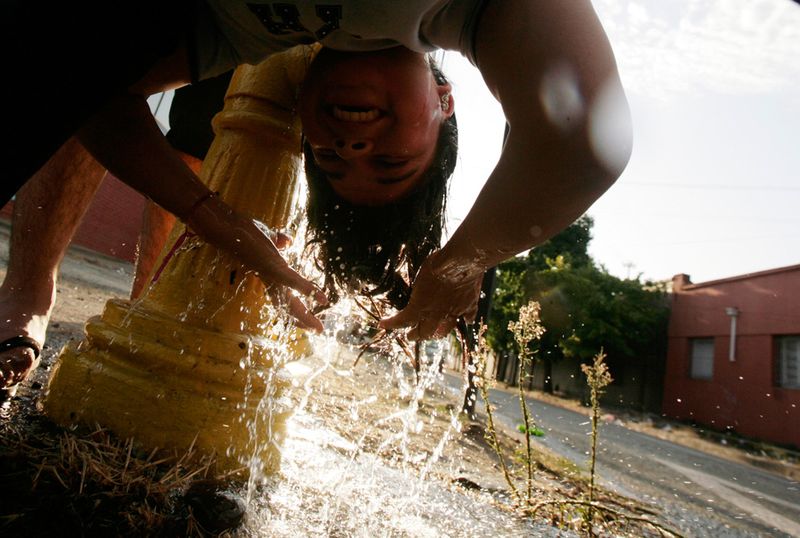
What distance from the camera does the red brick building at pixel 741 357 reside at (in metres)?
14.1

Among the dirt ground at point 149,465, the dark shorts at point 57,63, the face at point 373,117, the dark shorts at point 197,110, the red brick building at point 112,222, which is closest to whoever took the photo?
the dark shorts at point 57,63

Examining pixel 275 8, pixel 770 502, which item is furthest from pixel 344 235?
pixel 770 502

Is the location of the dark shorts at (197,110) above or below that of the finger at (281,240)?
above

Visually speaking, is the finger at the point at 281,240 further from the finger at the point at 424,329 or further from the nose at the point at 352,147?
the finger at the point at 424,329

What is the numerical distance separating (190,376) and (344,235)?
27.6 inches

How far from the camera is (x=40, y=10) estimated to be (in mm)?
664

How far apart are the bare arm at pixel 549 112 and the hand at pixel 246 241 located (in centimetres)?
63

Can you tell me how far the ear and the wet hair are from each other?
30mm

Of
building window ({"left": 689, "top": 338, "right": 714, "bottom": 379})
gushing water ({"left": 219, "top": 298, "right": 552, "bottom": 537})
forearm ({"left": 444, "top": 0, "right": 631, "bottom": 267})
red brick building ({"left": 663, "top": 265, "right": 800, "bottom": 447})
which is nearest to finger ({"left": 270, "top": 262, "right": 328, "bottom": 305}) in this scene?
gushing water ({"left": 219, "top": 298, "right": 552, "bottom": 537})

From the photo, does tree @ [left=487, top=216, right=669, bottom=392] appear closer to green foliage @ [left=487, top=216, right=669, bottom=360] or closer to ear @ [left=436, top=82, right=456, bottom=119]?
green foliage @ [left=487, top=216, right=669, bottom=360]

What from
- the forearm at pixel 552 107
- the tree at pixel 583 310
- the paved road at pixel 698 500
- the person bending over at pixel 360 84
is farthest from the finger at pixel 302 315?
the tree at pixel 583 310

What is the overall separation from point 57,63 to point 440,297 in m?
1.02

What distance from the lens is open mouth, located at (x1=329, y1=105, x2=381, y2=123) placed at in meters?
1.13

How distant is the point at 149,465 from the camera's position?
46.4 inches
